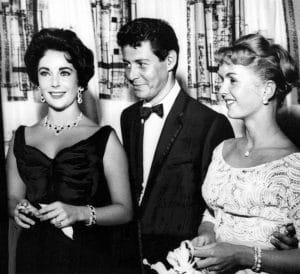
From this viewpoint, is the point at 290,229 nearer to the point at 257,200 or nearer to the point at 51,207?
the point at 257,200

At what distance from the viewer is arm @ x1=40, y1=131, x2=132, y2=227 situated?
46.5 inches

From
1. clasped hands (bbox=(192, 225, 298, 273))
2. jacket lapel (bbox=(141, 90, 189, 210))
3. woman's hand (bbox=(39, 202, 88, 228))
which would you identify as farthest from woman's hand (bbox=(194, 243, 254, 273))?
woman's hand (bbox=(39, 202, 88, 228))

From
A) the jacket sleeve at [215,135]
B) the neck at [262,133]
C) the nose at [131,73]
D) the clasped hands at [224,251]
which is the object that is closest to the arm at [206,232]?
the clasped hands at [224,251]

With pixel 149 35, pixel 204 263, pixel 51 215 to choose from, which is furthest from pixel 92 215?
pixel 149 35

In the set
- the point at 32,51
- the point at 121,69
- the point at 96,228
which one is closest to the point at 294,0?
the point at 121,69

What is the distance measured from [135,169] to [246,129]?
0.33 meters

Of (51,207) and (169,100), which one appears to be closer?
(51,207)

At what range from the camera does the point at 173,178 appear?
4.15 feet

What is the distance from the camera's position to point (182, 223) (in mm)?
1266

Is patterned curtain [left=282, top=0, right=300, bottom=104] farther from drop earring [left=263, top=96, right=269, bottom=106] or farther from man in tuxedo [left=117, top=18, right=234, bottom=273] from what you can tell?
man in tuxedo [left=117, top=18, right=234, bottom=273]

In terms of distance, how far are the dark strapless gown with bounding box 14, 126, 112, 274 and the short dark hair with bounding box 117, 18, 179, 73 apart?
26 centimetres

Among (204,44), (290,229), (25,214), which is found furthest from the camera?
(204,44)

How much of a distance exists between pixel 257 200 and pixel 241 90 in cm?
29

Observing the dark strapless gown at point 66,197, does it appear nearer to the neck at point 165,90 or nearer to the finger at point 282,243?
the neck at point 165,90
